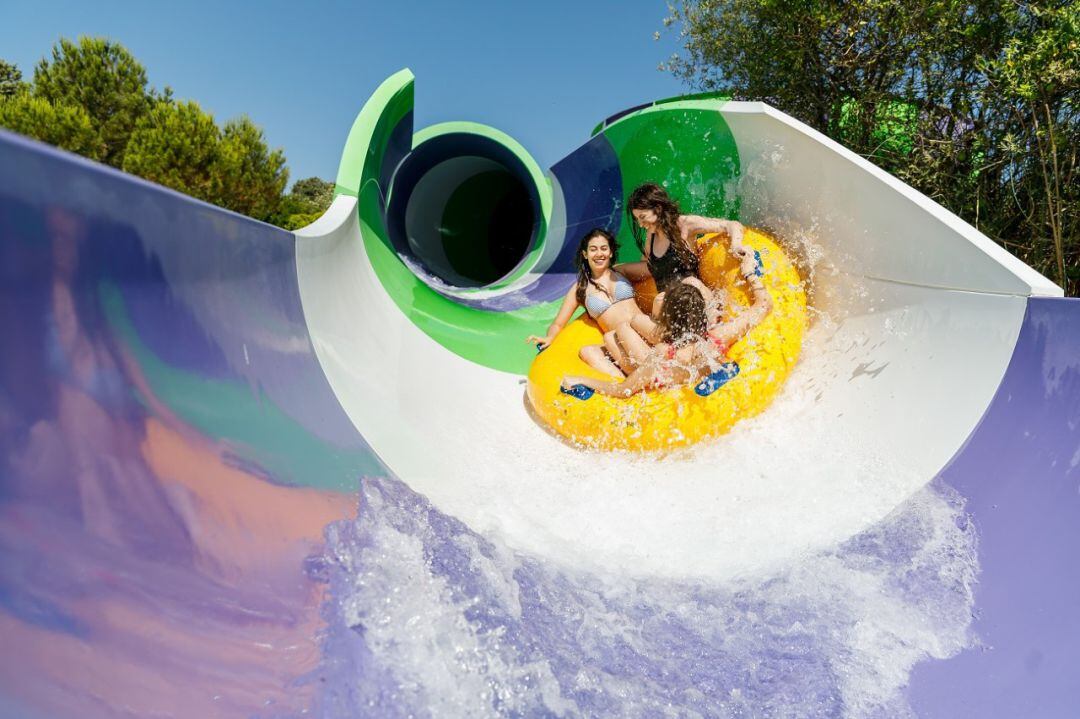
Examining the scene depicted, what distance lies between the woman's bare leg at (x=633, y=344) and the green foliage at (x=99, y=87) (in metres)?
17.5

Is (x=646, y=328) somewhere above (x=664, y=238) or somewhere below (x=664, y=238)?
below

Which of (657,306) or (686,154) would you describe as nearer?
(657,306)

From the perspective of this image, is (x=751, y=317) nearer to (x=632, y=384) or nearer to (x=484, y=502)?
(x=632, y=384)

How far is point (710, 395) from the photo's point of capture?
2.54 metres

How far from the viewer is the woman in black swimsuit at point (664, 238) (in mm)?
3111

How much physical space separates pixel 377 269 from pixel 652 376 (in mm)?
1845

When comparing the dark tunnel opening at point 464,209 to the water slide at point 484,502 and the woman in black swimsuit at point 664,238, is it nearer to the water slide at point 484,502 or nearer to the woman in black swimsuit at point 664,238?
Result: the woman in black swimsuit at point 664,238

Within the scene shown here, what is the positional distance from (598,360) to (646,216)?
87cm

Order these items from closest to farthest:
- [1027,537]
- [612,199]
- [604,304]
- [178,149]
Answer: [1027,537], [604,304], [612,199], [178,149]

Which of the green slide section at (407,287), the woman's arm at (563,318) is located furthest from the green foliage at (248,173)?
the woman's arm at (563,318)

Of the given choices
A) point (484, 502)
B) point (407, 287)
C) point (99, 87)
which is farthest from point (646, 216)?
point (99, 87)

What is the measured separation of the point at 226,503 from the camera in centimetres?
131

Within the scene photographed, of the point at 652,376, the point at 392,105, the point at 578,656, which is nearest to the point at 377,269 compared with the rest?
the point at 392,105

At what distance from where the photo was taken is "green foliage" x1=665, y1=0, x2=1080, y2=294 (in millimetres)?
4246
